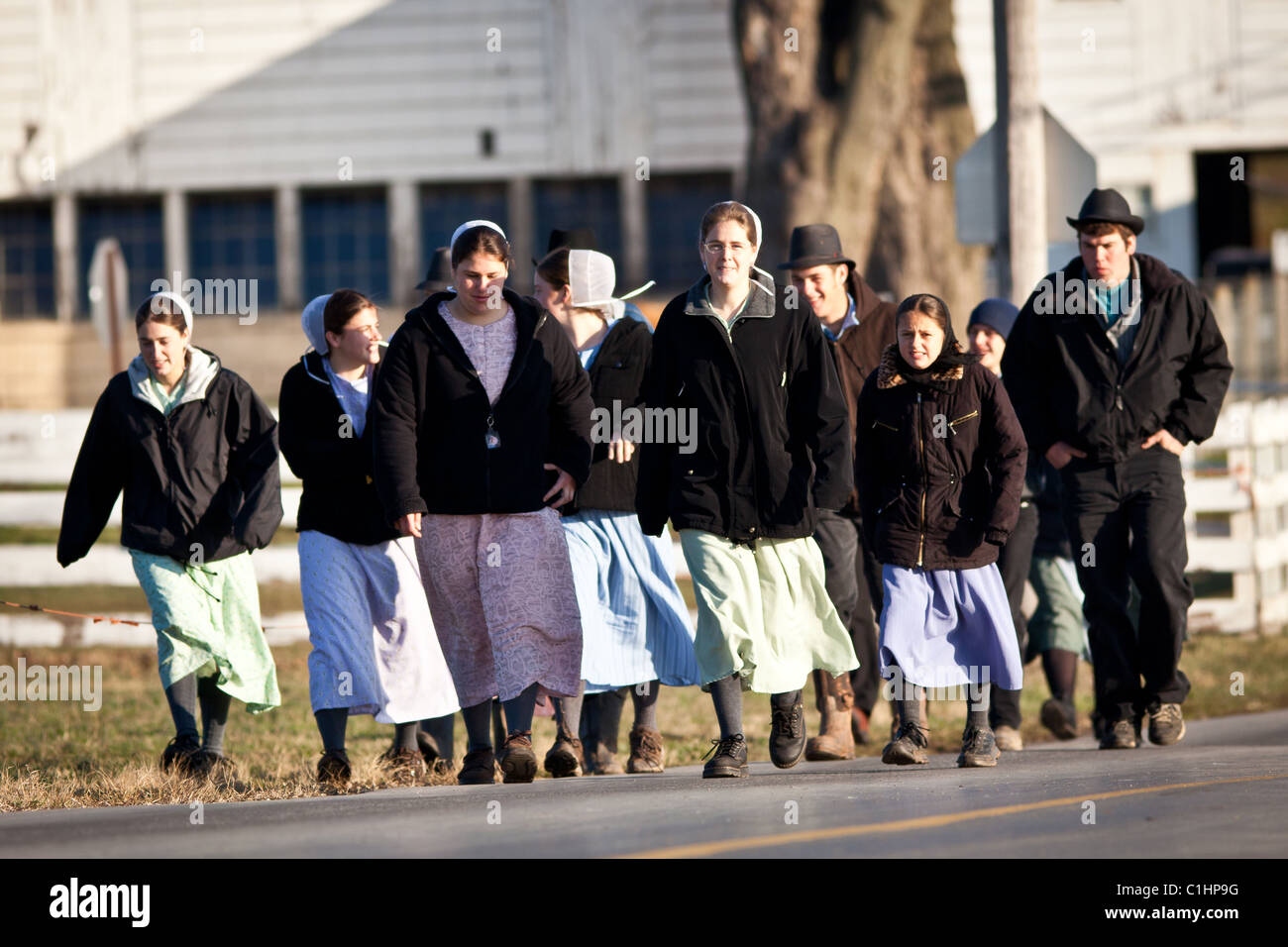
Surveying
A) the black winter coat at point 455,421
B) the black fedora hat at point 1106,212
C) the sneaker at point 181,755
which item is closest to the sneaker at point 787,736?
the black winter coat at point 455,421

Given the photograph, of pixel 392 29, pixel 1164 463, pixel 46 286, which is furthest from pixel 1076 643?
pixel 46 286

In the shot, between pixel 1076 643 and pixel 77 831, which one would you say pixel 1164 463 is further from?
pixel 77 831

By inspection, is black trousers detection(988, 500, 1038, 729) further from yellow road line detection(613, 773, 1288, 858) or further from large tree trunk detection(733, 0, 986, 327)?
large tree trunk detection(733, 0, 986, 327)

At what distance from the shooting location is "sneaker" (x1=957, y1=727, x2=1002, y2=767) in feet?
25.4

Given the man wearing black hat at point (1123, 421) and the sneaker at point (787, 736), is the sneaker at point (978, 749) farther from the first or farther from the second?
the man wearing black hat at point (1123, 421)

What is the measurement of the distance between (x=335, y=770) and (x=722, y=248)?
2.52 meters

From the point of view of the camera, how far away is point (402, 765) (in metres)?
7.89

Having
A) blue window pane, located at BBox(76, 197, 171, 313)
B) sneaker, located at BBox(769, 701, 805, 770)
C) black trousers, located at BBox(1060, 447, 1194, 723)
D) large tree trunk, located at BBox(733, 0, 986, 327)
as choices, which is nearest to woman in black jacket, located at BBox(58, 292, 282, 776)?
sneaker, located at BBox(769, 701, 805, 770)

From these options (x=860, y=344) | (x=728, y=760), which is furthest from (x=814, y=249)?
(x=728, y=760)

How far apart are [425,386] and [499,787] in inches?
60.5

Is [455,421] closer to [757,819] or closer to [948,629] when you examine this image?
[757,819]
